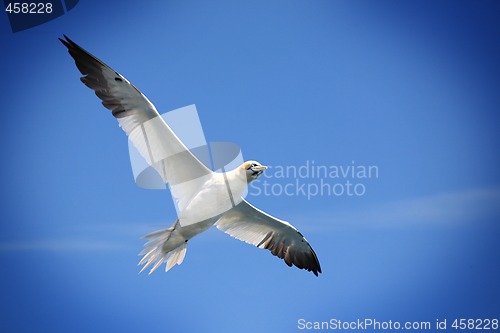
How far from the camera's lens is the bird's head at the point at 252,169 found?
861cm

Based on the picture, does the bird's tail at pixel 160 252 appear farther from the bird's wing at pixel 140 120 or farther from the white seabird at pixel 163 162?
the bird's wing at pixel 140 120

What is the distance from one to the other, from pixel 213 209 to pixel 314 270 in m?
2.54

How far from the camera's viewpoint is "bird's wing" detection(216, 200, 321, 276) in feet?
31.8

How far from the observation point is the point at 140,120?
Result: 8.28m

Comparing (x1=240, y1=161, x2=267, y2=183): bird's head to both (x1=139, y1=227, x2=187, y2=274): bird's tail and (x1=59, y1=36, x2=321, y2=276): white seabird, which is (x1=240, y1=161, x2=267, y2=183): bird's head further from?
(x1=139, y1=227, x2=187, y2=274): bird's tail

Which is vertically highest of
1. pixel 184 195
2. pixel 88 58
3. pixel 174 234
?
pixel 88 58

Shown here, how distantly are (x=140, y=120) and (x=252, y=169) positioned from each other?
1669mm

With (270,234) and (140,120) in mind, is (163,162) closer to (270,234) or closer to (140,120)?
(140,120)

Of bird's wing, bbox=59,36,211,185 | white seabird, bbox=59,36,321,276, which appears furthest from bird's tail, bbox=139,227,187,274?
bird's wing, bbox=59,36,211,185

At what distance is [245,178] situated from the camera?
8.62m

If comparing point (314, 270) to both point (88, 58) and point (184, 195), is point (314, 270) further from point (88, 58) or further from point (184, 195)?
point (88, 58)

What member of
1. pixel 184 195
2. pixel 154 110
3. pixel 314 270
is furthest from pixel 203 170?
pixel 314 270

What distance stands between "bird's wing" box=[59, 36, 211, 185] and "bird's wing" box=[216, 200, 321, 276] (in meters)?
1.28

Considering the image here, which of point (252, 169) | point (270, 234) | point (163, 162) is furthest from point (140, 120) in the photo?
point (270, 234)
